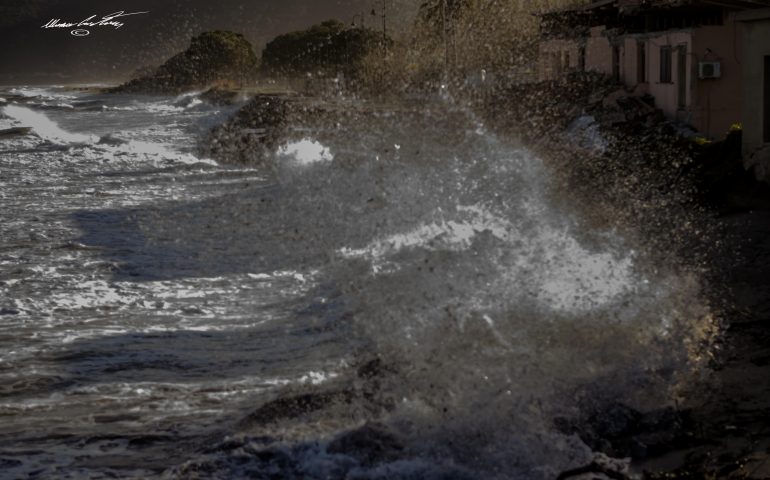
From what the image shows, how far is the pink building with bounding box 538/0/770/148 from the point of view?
896 inches

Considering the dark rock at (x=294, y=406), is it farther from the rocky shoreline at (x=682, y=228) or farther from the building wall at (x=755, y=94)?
the building wall at (x=755, y=94)

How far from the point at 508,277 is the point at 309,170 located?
17.5 metres

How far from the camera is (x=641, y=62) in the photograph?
95.2 feet

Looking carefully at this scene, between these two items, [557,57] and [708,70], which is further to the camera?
[557,57]

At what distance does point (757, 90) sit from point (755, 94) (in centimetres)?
7

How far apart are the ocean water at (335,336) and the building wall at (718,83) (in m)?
5.83

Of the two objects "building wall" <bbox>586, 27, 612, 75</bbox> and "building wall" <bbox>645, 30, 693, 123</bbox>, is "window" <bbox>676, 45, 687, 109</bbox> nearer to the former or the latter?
"building wall" <bbox>645, 30, 693, 123</bbox>

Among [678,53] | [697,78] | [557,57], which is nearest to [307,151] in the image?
[557,57]

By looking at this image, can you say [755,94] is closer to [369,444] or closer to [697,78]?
[697,78]

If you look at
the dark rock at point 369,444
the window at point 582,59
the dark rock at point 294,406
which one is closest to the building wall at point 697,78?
the window at point 582,59

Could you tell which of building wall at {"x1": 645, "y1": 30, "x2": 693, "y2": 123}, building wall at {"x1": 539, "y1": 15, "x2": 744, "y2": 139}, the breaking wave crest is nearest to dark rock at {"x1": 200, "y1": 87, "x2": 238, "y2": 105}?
building wall at {"x1": 539, "y1": 15, "x2": 744, "y2": 139}

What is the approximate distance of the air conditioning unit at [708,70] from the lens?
2267 centimetres

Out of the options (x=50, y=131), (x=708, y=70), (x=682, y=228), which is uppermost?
(x=708, y=70)

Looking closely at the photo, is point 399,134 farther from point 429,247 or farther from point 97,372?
point 97,372
